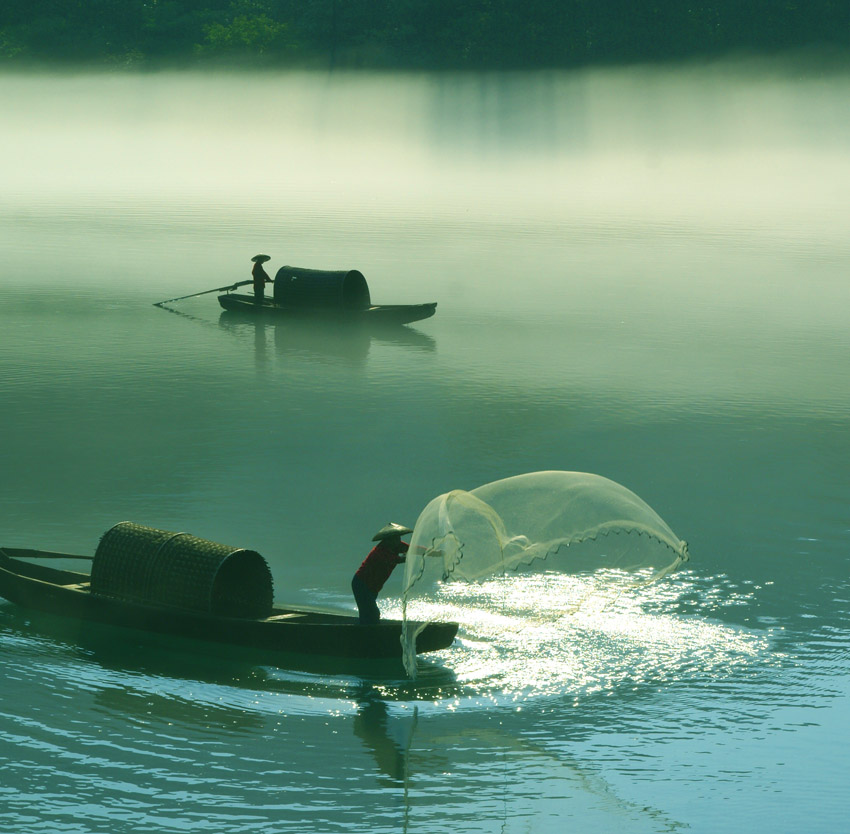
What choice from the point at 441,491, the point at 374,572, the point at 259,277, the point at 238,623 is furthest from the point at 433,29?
the point at 238,623

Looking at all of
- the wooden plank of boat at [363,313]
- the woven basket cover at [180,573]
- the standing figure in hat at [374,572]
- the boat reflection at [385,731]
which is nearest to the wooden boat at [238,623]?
the woven basket cover at [180,573]

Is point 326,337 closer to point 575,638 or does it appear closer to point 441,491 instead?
point 441,491

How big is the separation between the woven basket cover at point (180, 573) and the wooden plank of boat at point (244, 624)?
0.15 metres

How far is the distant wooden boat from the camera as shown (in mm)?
33844

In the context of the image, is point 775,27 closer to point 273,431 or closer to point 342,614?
point 273,431

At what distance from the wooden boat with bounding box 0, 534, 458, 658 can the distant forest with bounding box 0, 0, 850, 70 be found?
91190mm

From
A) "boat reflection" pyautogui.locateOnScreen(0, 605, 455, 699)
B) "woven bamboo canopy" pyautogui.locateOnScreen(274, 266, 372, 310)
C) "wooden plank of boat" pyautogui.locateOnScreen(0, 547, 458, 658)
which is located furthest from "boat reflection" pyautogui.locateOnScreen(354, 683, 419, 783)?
"woven bamboo canopy" pyautogui.locateOnScreen(274, 266, 372, 310)

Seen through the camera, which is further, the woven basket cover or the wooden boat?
the woven basket cover

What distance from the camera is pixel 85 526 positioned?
58.1ft

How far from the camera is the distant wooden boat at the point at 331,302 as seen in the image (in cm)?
3384

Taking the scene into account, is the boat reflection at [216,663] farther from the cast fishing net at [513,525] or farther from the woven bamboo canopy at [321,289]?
→ the woven bamboo canopy at [321,289]

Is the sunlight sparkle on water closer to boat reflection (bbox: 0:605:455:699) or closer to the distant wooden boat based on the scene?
boat reflection (bbox: 0:605:455:699)

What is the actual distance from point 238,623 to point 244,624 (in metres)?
0.07

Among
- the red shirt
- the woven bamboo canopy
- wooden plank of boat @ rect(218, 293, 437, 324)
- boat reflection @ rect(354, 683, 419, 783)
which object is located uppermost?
the woven bamboo canopy
